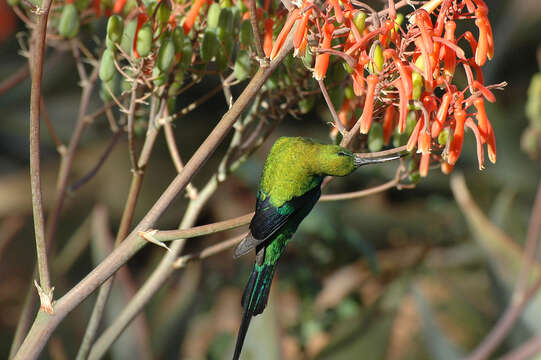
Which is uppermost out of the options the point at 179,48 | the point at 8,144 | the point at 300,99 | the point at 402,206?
the point at 179,48

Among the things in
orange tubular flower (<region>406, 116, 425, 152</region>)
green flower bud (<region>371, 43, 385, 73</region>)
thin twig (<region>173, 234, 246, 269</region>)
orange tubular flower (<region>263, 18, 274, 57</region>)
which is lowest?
thin twig (<region>173, 234, 246, 269</region>)

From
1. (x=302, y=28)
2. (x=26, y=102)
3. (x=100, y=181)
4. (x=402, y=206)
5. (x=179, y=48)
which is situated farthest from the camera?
Answer: (x=402, y=206)

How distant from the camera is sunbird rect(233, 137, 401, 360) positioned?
0.70 metres

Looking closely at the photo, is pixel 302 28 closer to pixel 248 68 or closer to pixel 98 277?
pixel 248 68

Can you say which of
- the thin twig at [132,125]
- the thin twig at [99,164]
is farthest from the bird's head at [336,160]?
the thin twig at [99,164]

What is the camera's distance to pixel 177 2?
824mm

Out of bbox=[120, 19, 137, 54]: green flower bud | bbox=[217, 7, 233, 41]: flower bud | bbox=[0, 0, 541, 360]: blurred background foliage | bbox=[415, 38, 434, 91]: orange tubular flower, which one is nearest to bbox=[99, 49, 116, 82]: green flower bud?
bbox=[120, 19, 137, 54]: green flower bud

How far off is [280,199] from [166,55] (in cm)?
19

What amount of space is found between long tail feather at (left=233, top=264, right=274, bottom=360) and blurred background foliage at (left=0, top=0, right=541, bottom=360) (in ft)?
2.13

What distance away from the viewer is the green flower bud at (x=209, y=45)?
0.75 meters

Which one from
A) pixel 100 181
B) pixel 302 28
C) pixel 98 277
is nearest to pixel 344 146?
pixel 302 28

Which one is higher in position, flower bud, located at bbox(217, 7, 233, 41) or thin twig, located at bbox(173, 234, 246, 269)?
flower bud, located at bbox(217, 7, 233, 41)

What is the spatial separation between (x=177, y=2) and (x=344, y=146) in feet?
0.94

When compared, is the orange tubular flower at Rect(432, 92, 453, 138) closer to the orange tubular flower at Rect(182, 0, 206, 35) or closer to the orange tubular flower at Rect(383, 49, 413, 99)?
the orange tubular flower at Rect(383, 49, 413, 99)
